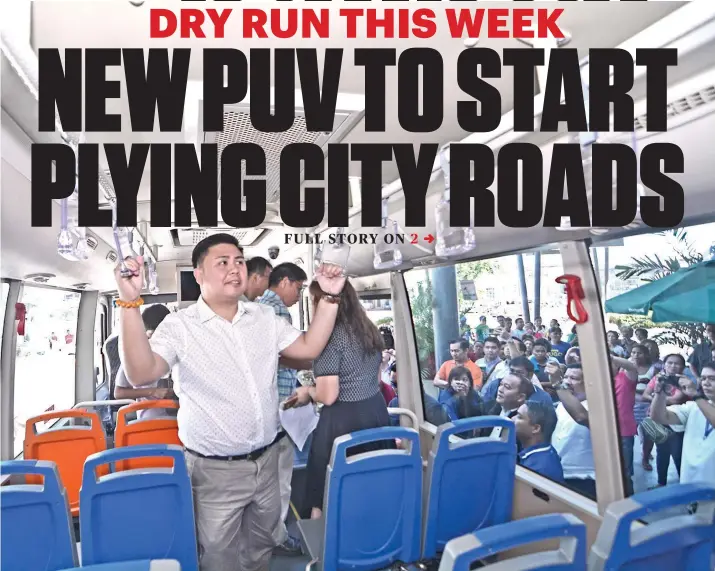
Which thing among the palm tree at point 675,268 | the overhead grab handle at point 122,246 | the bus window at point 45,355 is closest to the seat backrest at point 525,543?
the overhead grab handle at point 122,246

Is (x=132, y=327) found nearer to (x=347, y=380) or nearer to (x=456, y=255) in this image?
(x=347, y=380)

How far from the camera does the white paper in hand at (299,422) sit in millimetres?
4262

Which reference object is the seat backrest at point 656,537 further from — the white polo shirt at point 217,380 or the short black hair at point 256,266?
the short black hair at point 256,266

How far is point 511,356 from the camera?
418 centimetres

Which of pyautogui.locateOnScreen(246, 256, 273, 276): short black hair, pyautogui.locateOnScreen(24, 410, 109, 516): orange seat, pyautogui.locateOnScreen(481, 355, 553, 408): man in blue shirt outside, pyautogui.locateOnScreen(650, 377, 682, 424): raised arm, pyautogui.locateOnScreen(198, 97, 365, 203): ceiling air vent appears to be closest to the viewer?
pyautogui.locateOnScreen(198, 97, 365, 203): ceiling air vent

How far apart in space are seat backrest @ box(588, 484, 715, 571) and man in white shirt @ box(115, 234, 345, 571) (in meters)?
1.39

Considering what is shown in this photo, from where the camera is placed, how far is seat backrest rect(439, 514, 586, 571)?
3.79ft

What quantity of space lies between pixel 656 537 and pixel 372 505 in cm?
123

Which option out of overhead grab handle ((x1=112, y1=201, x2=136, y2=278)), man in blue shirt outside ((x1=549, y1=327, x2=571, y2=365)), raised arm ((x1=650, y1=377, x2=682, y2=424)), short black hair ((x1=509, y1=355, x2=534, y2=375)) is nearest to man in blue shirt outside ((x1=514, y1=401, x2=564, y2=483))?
short black hair ((x1=509, y1=355, x2=534, y2=375))

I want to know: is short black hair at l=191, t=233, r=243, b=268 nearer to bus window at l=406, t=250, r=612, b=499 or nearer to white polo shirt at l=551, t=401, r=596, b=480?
bus window at l=406, t=250, r=612, b=499

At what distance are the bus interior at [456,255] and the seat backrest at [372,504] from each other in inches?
2.8

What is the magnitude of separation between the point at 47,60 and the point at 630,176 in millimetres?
2136

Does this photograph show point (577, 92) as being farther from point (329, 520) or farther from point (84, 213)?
point (84, 213)

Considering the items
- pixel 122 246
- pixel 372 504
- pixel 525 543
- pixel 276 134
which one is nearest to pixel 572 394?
pixel 372 504
